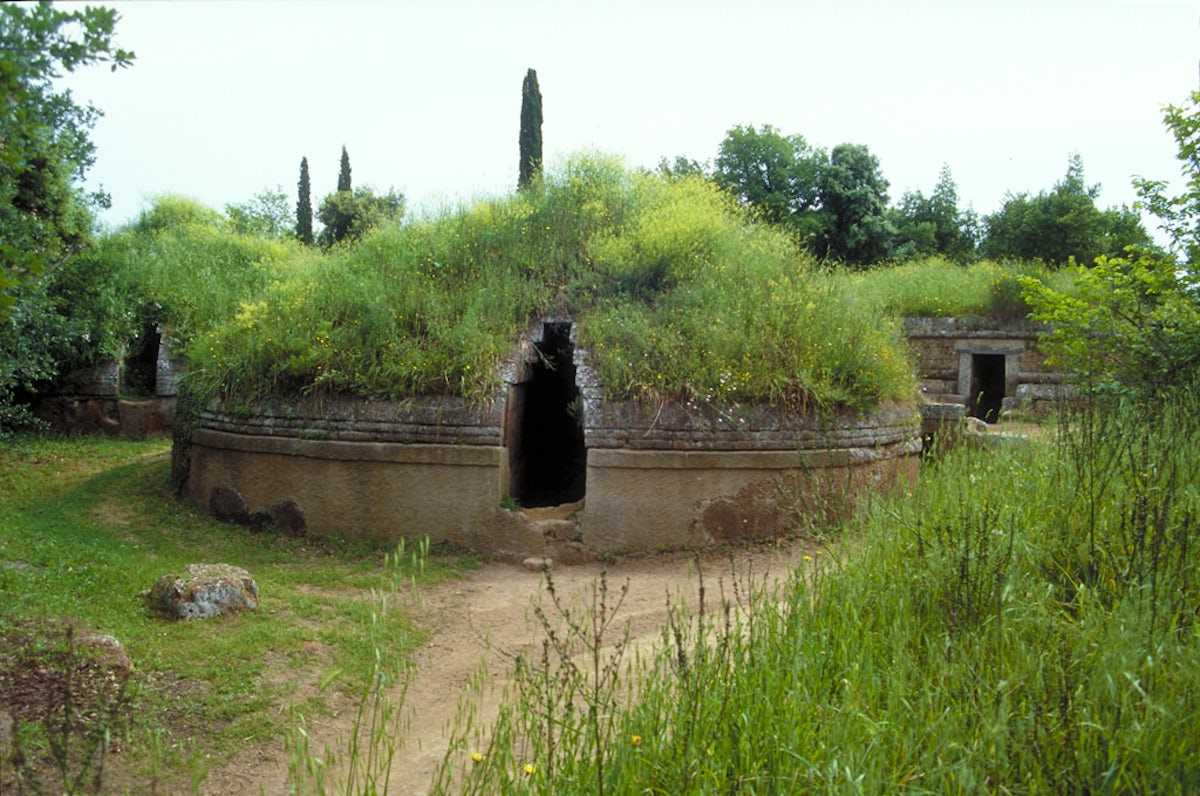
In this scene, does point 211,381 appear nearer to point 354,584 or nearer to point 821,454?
point 354,584

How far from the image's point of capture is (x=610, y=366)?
822 cm

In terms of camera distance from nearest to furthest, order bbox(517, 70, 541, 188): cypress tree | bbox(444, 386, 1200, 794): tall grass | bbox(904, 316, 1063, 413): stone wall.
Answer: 1. bbox(444, 386, 1200, 794): tall grass
2. bbox(904, 316, 1063, 413): stone wall
3. bbox(517, 70, 541, 188): cypress tree

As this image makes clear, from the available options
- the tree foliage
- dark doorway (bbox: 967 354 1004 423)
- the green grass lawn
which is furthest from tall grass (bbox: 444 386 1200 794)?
the tree foliage

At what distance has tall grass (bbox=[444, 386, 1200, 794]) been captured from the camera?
2533mm

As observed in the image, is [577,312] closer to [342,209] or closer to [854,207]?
[342,209]

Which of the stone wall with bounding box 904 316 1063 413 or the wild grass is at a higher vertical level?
the wild grass

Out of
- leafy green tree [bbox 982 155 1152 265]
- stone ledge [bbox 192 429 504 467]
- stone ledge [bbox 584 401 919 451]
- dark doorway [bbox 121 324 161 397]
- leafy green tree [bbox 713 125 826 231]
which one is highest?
leafy green tree [bbox 713 125 826 231]

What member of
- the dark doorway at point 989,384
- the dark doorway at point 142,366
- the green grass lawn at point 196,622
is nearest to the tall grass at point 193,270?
the dark doorway at point 142,366

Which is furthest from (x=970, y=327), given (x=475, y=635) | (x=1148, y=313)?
(x=475, y=635)

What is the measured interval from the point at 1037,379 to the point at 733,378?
10181 millimetres

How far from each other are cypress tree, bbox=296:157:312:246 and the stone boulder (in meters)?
22.8

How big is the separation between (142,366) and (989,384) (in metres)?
15.9

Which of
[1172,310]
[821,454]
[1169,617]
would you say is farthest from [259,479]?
[1172,310]

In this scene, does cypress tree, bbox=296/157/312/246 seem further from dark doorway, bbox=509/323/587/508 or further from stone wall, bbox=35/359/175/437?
dark doorway, bbox=509/323/587/508
